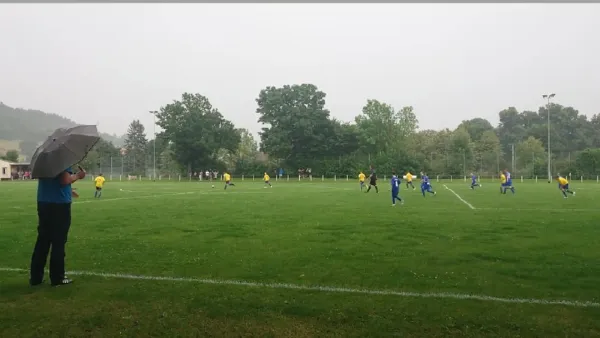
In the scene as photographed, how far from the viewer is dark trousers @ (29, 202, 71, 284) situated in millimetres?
6477

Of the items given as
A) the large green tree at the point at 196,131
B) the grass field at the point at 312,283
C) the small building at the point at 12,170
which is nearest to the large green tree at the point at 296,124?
the large green tree at the point at 196,131

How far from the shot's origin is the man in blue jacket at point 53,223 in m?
6.48

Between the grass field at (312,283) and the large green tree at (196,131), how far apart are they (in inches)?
2470

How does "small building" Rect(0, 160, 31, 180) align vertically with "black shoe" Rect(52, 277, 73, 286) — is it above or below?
above

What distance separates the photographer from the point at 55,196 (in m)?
6.49

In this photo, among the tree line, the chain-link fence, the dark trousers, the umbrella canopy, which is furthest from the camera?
the tree line

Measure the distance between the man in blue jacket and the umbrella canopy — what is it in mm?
139

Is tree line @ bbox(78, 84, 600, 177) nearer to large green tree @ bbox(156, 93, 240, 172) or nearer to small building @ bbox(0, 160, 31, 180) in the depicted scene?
large green tree @ bbox(156, 93, 240, 172)

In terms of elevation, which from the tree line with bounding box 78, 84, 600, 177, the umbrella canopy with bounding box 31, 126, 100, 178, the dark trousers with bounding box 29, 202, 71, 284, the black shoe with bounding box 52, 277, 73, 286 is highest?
the tree line with bounding box 78, 84, 600, 177

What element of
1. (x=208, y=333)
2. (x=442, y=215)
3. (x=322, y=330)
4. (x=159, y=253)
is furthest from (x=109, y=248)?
(x=442, y=215)

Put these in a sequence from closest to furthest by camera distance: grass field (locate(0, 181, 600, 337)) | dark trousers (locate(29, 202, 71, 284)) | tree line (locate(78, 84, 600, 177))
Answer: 1. grass field (locate(0, 181, 600, 337))
2. dark trousers (locate(29, 202, 71, 284))
3. tree line (locate(78, 84, 600, 177))

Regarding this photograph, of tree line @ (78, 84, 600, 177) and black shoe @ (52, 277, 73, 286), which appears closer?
black shoe @ (52, 277, 73, 286)

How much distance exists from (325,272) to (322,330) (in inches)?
100

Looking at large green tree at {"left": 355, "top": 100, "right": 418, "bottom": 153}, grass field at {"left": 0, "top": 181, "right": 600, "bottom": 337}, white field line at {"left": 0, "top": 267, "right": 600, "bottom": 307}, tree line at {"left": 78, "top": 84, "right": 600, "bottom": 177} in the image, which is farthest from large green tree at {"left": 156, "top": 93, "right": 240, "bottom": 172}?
white field line at {"left": 0, "top": 267, "right": 600, "bottom": 307}
